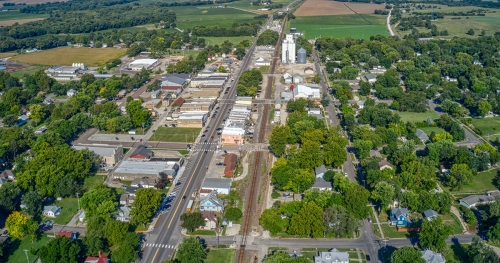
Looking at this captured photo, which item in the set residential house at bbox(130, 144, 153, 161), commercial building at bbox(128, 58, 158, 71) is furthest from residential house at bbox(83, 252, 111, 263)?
commercial building at bbox(128, 58, 158, 71)

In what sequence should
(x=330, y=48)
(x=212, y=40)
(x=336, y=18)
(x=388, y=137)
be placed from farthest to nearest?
(x=336, y=18)
(x=212, y=40)
(x=330, y=48)
(x=388, y=137)

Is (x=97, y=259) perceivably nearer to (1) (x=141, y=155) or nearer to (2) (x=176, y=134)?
(1) (x=141, y=155)

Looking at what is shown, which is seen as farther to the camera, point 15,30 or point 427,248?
point 15,30

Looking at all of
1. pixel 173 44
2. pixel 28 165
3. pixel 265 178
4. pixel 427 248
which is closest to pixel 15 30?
pixel 173 44

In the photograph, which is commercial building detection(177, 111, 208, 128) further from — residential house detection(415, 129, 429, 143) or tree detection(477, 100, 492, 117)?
tree detection(477, 100, 492, 117)

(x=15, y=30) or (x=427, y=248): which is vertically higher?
(x=15, y=30)

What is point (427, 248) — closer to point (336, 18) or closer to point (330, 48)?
point (330, 48)
